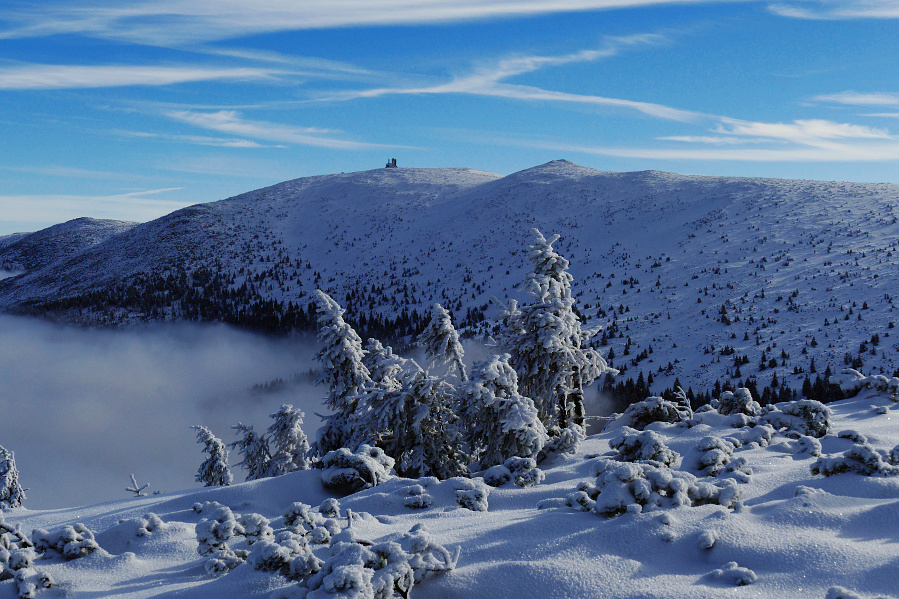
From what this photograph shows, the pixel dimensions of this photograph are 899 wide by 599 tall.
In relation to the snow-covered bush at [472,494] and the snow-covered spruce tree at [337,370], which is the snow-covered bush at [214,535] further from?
the snow-covered spruce tree at [337,370]

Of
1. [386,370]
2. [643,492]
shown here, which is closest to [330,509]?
[643,492]

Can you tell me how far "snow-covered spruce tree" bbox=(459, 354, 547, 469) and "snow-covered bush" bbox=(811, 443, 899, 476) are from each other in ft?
31.5

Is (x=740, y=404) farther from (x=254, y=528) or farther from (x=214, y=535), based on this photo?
(x=214, y=535)

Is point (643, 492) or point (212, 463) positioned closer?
point (643, 492)

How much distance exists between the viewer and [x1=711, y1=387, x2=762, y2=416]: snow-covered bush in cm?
2188

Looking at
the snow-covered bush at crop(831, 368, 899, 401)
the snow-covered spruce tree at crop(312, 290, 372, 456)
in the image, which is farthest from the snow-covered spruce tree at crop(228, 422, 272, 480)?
the snow-covered bush at crop(831, 368, 899, 401)

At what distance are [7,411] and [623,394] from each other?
542 ft

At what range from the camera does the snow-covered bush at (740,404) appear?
21875 mm

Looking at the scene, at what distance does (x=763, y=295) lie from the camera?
81.2 metres

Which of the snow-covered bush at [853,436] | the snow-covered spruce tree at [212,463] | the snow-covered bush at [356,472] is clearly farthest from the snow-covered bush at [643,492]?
the snow-covered spruce tree at [212,463]

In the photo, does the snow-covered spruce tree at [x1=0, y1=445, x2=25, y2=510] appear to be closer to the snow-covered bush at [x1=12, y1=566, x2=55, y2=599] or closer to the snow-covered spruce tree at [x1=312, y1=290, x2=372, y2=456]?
the snow-covered spruce tree at [x1=312, y1=290, x2=372, y2=456]

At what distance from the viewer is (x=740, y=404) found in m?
22.4

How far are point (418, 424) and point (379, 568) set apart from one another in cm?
1418

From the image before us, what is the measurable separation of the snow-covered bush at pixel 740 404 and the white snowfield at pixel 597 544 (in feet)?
24.6
